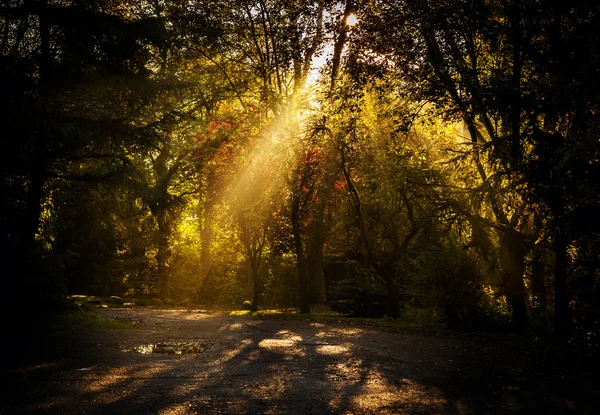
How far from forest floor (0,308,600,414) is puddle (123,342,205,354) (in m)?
0.18

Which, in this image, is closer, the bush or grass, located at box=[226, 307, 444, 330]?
grass, located at box=[226, 307, 444, 330]

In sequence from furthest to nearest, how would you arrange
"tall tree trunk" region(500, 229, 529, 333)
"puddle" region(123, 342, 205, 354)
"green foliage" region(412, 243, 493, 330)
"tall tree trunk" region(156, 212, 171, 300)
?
1. "tall tree trunk" region(156, 212, 171, 300)
2. "green foliage" region(412, 243, 493, 330)
3. "tall tree trunk" region(500, 229, 529, 333)
4. "puddle" region(123, 342, 205, 354)

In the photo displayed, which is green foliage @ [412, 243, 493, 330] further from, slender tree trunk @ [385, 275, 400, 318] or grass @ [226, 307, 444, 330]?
slender tree trunk @ [385, 275, 400, 318]

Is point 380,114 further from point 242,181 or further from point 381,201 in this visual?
A: point 242,181

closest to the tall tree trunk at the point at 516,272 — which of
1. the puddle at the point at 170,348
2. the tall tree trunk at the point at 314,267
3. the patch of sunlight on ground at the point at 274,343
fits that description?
the patch of sunlight on ground at the point at 274,343

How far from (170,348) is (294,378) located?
4138mm

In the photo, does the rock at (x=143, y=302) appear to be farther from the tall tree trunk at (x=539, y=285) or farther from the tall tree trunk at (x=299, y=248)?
the tall tree trunk at (x=539, y=285)

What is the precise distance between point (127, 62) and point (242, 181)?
9841 mm

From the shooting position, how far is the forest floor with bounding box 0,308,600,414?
616 cm

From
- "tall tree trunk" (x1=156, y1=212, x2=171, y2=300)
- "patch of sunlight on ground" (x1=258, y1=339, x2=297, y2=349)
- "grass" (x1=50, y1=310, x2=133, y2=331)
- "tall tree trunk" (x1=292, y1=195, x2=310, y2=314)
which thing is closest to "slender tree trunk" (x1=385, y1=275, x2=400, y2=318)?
"tall tree trunk" (x1=292, y1=195, x2=310, y2=314)

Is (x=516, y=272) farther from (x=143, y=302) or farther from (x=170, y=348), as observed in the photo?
(x=143, y=302)

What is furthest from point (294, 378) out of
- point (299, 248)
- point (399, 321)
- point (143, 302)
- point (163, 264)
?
point (163, 264)

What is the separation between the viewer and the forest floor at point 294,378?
20.2 feet

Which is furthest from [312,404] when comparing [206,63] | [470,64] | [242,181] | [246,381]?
[206,63]
